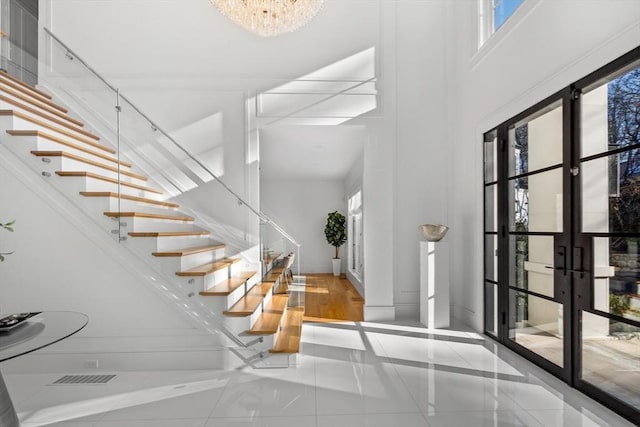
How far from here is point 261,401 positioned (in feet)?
9.33

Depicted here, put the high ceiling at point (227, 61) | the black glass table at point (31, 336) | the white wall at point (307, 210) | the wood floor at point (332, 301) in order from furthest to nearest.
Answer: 1. the white wall at point (307, 210)
2. the wood floor at point (332, 301)
3. the high ceiling at point (227, 61)
4. the black glass table at point (31, 336)

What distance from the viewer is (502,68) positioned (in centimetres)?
414

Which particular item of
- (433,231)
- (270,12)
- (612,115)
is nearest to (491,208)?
(433,231)

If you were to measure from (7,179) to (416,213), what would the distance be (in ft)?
15.2

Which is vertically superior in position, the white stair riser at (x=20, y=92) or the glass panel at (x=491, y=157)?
the white stair riser at (x=20, y=92)

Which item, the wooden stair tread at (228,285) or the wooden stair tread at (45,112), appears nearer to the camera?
the wooden stair tread at (228,285)

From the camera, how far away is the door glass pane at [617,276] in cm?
252

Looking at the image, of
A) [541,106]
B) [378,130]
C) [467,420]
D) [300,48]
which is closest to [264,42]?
[300,48]

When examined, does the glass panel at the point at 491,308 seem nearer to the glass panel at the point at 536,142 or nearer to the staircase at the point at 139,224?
the glass panel at the point at 536,142

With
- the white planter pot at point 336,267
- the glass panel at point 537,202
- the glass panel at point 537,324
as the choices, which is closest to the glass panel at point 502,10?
the glass panel at point 537,202

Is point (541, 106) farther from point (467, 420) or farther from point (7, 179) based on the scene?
point (7, 179)

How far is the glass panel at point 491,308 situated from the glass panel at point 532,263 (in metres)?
0.40

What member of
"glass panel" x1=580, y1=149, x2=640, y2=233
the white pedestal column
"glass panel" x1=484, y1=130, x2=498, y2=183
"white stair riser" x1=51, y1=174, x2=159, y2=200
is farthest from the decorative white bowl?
"white stair riser" x1=51, y1=174, x2=159, y2=200

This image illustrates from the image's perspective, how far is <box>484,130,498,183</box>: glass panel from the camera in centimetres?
441
